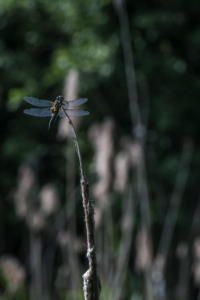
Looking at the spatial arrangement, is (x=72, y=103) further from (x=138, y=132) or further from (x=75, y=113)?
(x=138, y=132)

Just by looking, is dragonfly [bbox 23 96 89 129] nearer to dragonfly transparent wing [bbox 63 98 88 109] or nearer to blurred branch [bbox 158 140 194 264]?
dragonfly transparent wing [bbox 63 98 88 109]

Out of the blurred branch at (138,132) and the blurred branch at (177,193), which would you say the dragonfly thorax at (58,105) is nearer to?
the blurred branch at (138,132)

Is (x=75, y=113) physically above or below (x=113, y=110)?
below

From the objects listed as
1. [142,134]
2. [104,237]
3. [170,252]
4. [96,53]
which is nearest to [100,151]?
[104,237]

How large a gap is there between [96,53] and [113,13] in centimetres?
76

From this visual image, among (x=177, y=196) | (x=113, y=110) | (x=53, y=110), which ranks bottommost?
(x=53, y=110)

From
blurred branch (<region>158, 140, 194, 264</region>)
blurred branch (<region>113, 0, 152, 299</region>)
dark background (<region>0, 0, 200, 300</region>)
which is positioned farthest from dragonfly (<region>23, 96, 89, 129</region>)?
blurred branch (<region>158, 140, 194, 264</region>)

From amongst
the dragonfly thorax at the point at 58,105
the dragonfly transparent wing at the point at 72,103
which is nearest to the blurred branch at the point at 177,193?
the dragonfly transparent wing at the point at 72,103

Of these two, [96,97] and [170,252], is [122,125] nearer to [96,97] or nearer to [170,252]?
[96,97]

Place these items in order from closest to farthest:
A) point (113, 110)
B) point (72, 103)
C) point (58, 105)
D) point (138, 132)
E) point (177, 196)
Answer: point (58, 105), point (72, 103), point (138, 132), point (177, 196), point (113, 110)

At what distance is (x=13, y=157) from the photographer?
618 cm

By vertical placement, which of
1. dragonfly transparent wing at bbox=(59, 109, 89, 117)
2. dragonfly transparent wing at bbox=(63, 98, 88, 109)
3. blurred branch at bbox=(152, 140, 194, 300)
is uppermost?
blurred branch at bbox=(152, 140, 194, 300)

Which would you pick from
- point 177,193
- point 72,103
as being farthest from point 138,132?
point 72,103

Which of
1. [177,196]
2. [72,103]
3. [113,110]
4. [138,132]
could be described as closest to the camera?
[72,103]
